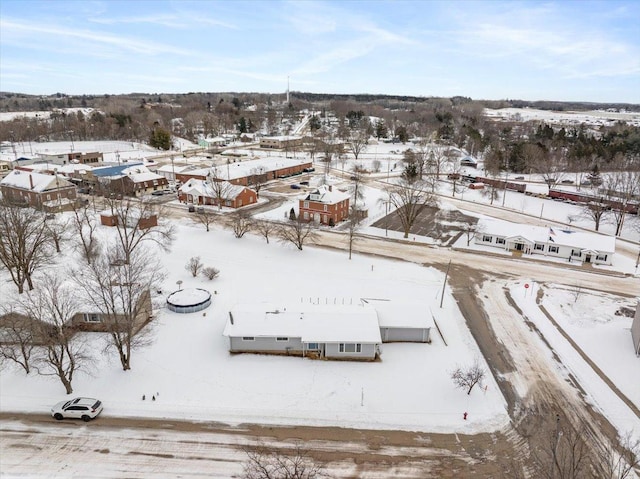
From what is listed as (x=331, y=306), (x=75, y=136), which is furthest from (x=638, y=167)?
(x=75, y=136)

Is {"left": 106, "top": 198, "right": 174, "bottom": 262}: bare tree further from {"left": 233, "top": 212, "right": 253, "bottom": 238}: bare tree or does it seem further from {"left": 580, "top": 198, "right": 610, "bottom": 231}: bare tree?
{"left": 580, "top": 198, "right": 610, "bottom": 231}: bare tree

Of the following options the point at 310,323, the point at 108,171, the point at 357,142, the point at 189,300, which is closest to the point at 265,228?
the point at 189,300

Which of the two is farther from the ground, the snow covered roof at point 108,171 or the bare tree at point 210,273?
the snow covered roof at point 108,171

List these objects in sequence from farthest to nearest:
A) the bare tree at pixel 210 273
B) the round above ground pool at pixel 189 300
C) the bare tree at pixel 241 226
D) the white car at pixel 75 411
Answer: the bare tree at pixel 241 226 < the bare tree at pixel 210 273 < the round above ground pool at pixel 189 300 < the white car at pixel 75 411

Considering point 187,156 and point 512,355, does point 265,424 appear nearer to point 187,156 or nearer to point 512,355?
point 512,355

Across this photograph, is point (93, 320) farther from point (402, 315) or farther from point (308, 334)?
point (402, 315)

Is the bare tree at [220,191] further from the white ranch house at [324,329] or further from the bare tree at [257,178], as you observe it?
the white ranch house at [324,329]

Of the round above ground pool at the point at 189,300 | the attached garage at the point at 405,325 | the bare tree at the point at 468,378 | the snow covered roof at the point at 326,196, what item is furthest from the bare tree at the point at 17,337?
the snow covered roof at the point at 326,196

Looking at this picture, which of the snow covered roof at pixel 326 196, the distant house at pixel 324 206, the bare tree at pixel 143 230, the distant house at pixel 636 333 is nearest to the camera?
the distant house at pixel 636 333

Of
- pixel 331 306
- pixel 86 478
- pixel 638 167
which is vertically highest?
pixel 638 167
